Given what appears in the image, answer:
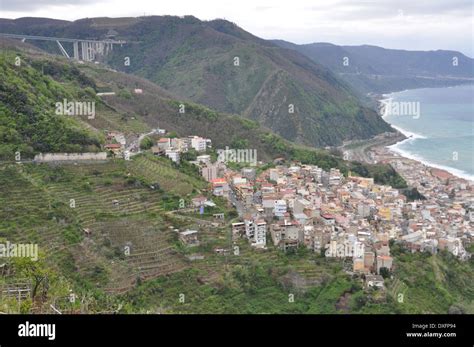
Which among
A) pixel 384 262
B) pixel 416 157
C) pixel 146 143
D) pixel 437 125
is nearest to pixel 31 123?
pixel 146 143

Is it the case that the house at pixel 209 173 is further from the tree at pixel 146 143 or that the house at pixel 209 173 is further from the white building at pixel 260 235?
the white building at pixel 260 235

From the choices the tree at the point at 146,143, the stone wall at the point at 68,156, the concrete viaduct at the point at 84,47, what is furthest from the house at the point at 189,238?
the concrete viaduct at the point at 84,47

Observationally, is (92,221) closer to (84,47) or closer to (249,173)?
(249,173)

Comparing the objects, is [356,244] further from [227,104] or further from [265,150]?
[227,104]

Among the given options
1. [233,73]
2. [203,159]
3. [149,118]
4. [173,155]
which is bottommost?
[203,159]

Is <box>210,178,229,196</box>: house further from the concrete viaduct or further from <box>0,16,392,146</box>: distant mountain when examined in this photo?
the concrete viaduct

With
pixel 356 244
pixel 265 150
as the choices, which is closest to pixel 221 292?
pixel 356 244
